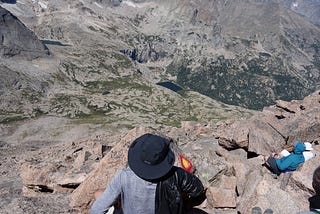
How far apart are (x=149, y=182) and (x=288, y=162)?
11.4 meters

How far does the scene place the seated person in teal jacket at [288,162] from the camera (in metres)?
16.6

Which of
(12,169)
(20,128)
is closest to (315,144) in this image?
(12,169)

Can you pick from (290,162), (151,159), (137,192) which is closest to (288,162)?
(290,162)

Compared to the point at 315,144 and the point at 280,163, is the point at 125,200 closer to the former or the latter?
the point at 280,163

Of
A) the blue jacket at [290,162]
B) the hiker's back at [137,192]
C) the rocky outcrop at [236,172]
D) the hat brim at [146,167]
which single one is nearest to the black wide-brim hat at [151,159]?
the hat brim at [146,167]

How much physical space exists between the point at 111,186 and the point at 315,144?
59.3 feet

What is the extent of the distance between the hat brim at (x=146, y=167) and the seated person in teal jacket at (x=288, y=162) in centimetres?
1089

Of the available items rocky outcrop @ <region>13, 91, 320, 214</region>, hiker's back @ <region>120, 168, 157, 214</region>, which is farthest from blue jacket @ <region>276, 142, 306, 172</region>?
hiker's back @ <region>120, 168, 157, 214</region>

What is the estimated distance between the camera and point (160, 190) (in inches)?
314

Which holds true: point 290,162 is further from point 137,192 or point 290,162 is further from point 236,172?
point 137,192

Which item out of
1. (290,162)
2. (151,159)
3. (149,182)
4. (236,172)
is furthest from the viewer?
(236,172)

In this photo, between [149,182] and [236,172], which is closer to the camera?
[149,182]

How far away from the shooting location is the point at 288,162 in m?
16.7

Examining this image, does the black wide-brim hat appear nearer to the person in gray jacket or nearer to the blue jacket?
the person in gray jacket
